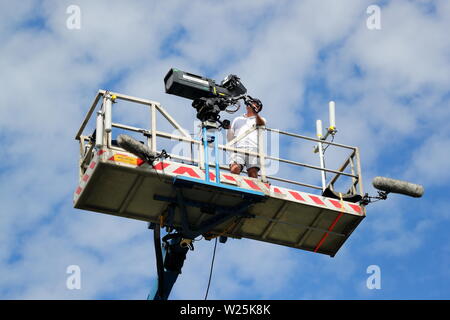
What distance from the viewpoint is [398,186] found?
59.6 feet

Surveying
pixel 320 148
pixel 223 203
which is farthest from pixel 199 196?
pixel 320 148

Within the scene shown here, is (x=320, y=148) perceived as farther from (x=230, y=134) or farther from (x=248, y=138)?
(x=230, y=134)

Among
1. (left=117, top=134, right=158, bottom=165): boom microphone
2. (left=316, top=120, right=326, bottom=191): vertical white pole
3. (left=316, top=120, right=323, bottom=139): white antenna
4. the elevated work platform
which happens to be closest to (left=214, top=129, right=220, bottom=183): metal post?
the elevated work platform

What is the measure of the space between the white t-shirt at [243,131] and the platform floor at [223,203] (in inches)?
36.0

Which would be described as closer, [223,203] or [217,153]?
[217,153]

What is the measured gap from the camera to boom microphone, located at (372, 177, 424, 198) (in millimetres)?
18125

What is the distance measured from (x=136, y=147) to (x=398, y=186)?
5.18 metres

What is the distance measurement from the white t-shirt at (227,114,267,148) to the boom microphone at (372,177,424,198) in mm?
2422

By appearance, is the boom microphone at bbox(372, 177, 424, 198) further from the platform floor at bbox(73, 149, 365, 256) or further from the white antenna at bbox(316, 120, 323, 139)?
the white antenna at bbox(316, 120, 323, 139)

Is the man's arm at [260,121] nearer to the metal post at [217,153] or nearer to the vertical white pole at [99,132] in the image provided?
the metal post at [217,153]

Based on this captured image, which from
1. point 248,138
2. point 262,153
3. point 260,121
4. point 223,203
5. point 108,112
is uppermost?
point 260,121

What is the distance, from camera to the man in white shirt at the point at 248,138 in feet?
59.5

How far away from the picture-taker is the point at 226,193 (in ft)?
56.7

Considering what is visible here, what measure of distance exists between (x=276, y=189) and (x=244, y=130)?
1433mm
